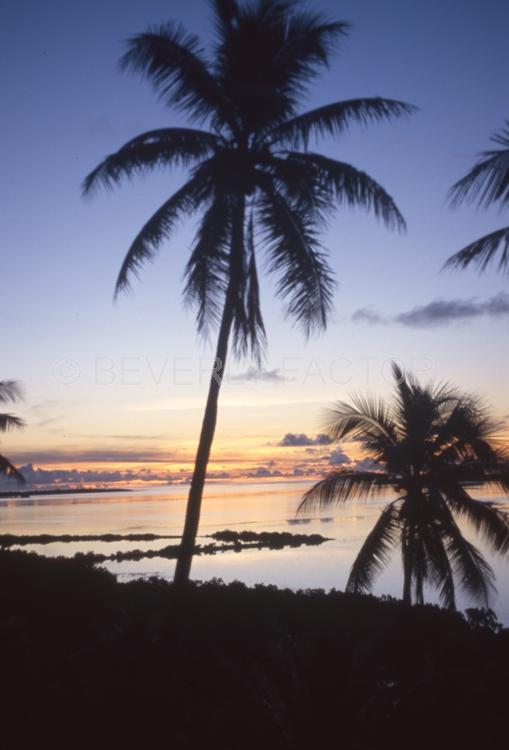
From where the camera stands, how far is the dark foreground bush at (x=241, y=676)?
7.64 m

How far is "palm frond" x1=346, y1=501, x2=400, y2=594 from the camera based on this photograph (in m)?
15.6

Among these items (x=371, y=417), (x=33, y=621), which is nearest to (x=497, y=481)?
(x=371, y=417)

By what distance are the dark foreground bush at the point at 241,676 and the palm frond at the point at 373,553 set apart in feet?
13.9

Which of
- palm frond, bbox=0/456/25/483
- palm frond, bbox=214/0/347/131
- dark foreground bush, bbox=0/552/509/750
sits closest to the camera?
dark foreground bush, bbox=0/552/509/750

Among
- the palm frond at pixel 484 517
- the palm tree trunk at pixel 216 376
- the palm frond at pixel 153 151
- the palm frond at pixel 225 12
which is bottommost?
the palm frond at pixel 484 517

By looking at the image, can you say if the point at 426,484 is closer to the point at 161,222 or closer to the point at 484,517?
the point at 484,517

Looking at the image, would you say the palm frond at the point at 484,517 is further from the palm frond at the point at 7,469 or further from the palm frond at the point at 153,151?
the palm frond at the point at 7,469

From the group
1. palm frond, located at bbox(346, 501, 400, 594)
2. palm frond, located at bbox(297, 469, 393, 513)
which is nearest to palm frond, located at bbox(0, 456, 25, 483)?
palm frond, located at bbox(297, 469, 393, 513)

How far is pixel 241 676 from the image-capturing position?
866 centimetres

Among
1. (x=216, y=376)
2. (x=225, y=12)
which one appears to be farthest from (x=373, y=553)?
(x=225, y=12)

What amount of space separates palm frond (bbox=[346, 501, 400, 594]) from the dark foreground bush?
4.25 metres

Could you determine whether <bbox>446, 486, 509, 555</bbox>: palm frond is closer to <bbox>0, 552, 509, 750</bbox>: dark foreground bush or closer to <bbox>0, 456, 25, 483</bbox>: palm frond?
<bbox>0, 552, 509, 750</bbox>: dark foreground bush

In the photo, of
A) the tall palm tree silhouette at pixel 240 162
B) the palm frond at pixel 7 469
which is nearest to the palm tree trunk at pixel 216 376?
the tall palm tree silhouette at pixel 240 162

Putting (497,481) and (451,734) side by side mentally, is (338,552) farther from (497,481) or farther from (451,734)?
(451,734)
